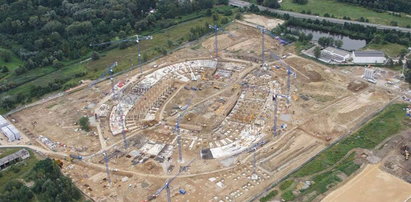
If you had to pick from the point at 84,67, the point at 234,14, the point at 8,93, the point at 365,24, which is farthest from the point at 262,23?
the point at 8,93

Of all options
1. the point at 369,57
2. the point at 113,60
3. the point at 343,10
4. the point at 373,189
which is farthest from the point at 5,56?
the point at 343,10

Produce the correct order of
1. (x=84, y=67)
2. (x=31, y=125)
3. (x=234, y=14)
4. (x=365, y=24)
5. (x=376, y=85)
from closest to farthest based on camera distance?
(x=31, y=125) < (x=376, y=85) < (x=84, y=67) < (x=365, y=24) < (x=234, y=14)

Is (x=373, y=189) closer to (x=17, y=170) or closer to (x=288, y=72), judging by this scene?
(x=288, y=72)

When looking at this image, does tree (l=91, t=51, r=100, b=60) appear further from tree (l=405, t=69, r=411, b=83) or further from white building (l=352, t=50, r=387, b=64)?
tree (l=405, t=69, r=411, b=83)

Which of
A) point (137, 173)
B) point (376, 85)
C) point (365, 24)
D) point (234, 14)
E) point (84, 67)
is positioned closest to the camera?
point (137, 173)

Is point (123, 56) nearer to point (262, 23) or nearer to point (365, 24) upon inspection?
point (262, 23)

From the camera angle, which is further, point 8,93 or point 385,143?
point 8,93

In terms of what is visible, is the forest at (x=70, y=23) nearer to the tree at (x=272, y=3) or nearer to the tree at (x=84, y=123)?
the tree at (x=272, y=3)
